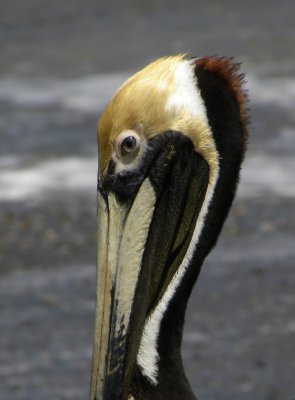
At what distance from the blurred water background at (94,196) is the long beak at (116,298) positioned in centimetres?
263

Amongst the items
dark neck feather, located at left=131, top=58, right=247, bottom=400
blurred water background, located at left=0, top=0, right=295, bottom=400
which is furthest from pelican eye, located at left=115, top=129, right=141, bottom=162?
blurred water background, located at left=0, top=0, right=295, bottom=400

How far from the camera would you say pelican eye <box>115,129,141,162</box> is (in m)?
4.29

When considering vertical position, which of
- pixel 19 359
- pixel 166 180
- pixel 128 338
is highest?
pixel 166 180

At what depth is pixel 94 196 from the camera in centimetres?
941

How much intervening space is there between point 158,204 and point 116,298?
366 millimetres

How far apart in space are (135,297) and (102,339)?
0.17 metres

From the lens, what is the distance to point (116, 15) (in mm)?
14219

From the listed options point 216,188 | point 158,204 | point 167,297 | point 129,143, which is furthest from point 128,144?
point 167,297

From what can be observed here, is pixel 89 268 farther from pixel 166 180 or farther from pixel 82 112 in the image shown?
pixel 166 180

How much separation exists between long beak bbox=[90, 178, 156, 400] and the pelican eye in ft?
0.45

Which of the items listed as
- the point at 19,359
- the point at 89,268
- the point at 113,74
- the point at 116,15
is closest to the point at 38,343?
the point at 19,359

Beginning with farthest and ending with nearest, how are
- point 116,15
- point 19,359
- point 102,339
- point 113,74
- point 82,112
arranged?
1. point 116,15
2. point 113,74
3. point 82,112
4. point 19,359
5. point 102,339

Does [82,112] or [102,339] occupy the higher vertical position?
[102,339]

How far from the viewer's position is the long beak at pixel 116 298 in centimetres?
424
